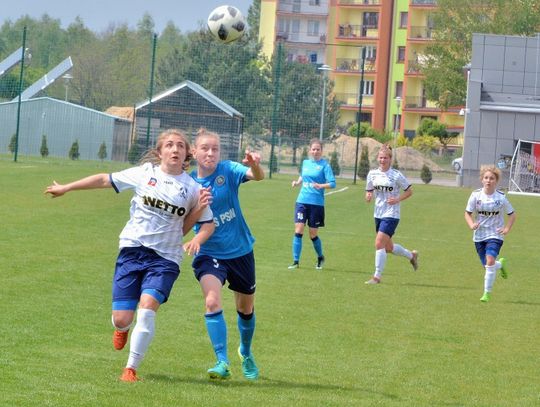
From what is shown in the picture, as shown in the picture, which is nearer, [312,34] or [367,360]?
[367,360]

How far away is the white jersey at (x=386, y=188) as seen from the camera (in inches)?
601

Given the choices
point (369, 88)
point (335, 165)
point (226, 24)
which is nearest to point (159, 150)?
point (226, 24)

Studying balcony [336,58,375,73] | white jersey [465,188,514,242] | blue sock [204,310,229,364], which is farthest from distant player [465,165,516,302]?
balcony [336,58,375,73]

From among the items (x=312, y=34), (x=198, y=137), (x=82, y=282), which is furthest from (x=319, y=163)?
(x=312, y=34)

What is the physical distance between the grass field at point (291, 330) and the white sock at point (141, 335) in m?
0.19

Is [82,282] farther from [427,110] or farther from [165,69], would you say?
[427,110]

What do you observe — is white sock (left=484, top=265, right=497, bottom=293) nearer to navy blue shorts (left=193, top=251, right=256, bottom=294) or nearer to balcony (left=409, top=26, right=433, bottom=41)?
navy blue shorts (left=193, top=251, right=256, bottom=294)

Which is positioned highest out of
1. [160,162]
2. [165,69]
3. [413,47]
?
[413,47]

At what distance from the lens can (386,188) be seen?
15.3 meters

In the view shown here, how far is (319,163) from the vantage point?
16922mm

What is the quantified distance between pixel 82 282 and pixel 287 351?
405 cm

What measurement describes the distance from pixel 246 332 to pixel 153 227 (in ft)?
3.95

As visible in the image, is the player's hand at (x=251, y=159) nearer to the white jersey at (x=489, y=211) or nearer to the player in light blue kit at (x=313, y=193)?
the white jersey at (x=489, y=211)

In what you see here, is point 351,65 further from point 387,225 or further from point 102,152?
point 387,225
